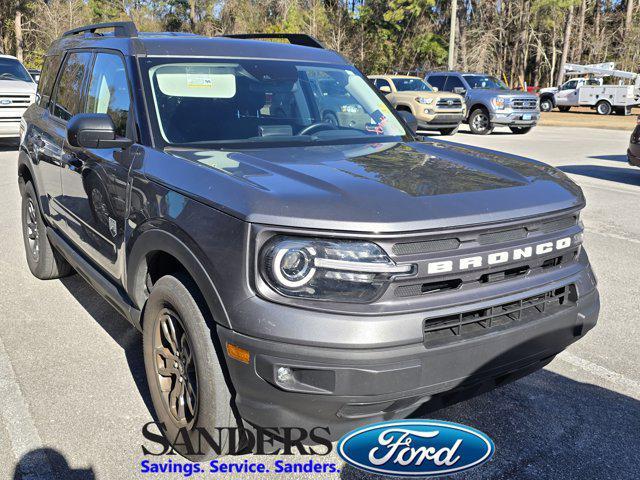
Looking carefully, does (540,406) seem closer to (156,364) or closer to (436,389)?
(436,389)

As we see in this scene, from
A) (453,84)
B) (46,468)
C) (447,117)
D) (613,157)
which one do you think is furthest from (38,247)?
(453,84)

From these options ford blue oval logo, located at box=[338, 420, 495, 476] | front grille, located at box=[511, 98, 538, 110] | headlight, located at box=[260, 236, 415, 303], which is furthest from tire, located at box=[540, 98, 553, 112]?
headlight, located at box=[260, 236, 415, 303]

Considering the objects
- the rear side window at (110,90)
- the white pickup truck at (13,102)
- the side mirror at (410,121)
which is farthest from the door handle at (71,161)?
the white pickup truck at (13,102)

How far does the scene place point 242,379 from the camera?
96.0 inches

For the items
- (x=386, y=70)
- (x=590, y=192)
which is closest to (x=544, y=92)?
(x=386, y=70)

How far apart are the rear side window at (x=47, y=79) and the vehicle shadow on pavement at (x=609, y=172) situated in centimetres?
951

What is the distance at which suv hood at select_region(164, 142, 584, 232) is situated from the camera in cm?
238

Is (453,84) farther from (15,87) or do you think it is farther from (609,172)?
(15,87)

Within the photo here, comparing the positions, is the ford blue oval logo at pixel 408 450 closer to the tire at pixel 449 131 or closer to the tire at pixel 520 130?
the tire at pixel 449 131

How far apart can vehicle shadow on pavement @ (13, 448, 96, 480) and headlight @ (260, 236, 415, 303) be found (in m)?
1.35

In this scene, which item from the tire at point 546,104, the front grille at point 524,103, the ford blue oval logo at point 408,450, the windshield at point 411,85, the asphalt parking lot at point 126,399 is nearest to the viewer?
the ford blue oval logo at point 408,450

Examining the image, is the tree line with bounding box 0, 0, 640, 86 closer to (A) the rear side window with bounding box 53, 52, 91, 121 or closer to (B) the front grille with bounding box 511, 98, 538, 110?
(B) the front grille with bounding box 511, 98, 538, 110

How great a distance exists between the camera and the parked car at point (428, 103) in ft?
64.5

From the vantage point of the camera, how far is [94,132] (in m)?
3.24
